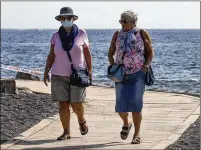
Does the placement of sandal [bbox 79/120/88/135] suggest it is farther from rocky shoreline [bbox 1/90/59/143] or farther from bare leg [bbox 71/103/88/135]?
rocky shoreline [bbox 1/90/59/143]

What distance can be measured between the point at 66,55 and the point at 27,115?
6.74ft

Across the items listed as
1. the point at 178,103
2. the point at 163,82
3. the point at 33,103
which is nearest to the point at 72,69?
the point at 33,103

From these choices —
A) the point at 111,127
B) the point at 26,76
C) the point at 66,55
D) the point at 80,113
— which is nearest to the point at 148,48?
the point at 66,55

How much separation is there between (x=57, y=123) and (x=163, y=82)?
803 inches

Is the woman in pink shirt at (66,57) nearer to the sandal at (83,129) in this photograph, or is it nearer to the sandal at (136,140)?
the sandal at (83,129)

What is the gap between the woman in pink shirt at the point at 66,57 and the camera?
8719 millimetres

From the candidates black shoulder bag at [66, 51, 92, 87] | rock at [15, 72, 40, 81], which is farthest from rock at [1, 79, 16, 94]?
rock at [15, 72, 40, 81]

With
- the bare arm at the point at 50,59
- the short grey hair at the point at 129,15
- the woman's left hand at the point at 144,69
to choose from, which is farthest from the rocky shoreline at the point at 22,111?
the short grey hair at the point at 129,15

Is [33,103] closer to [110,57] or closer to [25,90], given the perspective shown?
[25,90]

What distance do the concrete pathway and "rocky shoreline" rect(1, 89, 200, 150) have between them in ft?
0.45

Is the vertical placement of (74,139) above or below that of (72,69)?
below

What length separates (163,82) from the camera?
3025 centimetres

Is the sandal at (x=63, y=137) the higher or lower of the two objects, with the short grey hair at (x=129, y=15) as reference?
lower

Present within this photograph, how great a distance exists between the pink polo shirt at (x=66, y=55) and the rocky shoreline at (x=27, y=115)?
1.21 metres
